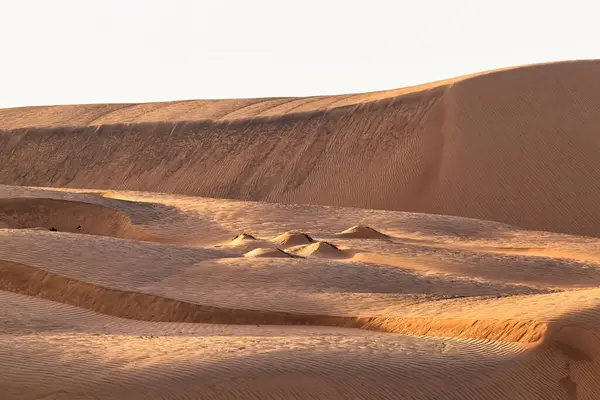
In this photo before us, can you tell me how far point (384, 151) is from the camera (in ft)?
111

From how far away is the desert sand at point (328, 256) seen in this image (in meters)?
8.74

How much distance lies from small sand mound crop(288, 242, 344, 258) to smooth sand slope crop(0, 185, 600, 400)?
3cm

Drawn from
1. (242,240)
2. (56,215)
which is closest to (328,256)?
(242,240)

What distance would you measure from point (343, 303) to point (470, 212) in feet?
59.9

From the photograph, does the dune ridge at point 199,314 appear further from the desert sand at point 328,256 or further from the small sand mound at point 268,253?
the small sand mound at point 268,253

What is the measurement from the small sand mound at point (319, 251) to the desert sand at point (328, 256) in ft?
0.15

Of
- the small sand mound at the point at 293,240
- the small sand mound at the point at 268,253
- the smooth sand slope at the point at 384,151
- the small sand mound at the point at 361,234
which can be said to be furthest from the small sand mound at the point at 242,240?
the smooth sand slope at the point at 384,151

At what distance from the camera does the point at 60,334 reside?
392 inches

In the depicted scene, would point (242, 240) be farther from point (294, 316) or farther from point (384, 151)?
point (384, 151)

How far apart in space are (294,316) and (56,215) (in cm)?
1120

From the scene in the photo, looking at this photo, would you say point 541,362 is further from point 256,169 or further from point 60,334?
point 256,169

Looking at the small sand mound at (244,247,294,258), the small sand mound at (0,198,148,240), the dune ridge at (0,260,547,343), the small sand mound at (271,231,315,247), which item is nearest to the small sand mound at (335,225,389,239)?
the small sand mound at (271,231,315,247)

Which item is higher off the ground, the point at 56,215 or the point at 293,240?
the point at 56,215

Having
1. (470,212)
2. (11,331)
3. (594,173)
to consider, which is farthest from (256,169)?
(11,331)
